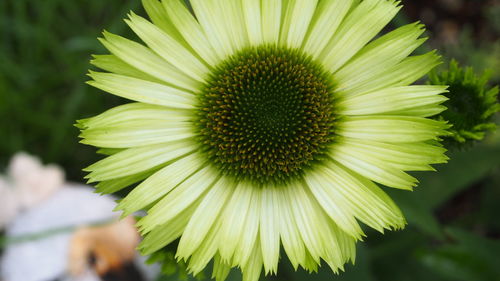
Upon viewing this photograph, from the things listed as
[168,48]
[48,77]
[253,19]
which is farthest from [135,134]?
[48,77]

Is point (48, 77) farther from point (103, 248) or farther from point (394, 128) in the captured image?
point (394, 128)

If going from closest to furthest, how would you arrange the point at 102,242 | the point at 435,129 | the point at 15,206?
the point at 435,129, the point at 102,242, the point at 15,206

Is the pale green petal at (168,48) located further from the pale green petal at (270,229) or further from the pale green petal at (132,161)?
the pale green petal at (270,229)

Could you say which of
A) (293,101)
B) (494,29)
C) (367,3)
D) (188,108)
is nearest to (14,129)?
(188,108)

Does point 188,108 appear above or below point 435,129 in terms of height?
above

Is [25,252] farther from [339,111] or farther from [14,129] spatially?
[339,111]

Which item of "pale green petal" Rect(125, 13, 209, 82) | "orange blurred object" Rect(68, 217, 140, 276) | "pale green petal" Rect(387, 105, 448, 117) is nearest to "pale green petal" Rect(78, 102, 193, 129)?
"pale green petal" Rect(125, 13, 209, 82)
